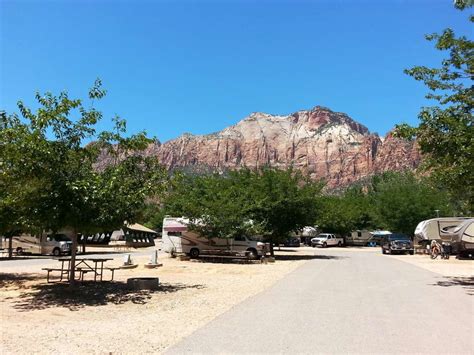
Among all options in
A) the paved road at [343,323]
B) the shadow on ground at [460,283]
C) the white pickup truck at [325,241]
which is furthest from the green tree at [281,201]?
the white pickup truck at [325,241]

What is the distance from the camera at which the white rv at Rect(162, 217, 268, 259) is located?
→ 30.2 metres

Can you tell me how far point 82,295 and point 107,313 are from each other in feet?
10.4

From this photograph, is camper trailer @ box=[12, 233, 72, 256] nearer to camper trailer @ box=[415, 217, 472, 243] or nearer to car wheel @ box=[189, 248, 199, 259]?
car wheel @ box=[189, 248, 199, 259]

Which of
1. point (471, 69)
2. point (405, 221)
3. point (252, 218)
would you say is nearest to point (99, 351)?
point (471, 69)

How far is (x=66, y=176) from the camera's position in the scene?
42.5 ft

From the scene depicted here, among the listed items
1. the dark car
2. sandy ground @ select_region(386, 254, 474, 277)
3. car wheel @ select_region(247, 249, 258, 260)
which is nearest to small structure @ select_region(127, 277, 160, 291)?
sandy ground @ select_region(386, 254, 474, 277)

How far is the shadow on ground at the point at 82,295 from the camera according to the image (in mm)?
11719

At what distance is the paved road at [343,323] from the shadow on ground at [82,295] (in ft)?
10.6

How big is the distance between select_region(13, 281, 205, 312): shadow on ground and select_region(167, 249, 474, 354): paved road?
3223mm

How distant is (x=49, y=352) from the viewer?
6867 mm

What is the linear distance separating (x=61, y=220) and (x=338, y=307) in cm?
751

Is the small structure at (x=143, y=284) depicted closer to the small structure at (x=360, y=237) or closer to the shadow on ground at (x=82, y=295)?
the shadow on ground at (x=82, y=295)

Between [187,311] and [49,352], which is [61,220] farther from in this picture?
[49,352]

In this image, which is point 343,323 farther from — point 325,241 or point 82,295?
point 325,241
